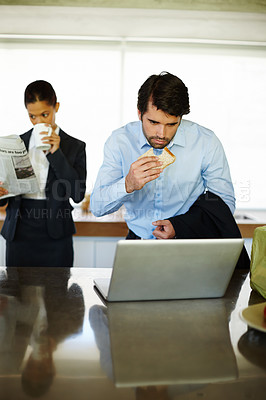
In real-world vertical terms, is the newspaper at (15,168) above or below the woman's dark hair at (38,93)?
below

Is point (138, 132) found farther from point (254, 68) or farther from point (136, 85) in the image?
point (254, 68)

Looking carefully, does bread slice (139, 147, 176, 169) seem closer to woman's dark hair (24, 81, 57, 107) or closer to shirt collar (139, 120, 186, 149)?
shirt collar (139, 120, 186, 149)

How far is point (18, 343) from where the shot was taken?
1246 mm

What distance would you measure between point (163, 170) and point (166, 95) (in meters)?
0.43

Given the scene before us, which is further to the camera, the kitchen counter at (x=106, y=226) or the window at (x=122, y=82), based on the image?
the window at (x=122, y=82)

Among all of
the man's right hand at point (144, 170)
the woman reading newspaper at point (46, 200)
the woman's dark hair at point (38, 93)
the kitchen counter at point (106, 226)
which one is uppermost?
the woman's dark hair at point (38, 93)

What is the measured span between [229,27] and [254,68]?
0.41m

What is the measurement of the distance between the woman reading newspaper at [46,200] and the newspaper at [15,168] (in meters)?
0.05

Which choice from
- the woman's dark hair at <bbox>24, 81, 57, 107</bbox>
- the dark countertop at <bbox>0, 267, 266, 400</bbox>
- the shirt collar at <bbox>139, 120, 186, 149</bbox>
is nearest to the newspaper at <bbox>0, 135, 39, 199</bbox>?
the woman's dark hair at <bbox>24, 81, 57, 107</bbox>

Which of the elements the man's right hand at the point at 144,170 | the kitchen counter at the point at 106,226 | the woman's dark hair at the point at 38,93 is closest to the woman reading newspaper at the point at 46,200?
the woman's dark hair at the point at 38,93

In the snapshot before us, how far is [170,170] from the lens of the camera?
246cm

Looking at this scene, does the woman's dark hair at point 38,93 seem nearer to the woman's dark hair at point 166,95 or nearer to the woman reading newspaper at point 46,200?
the woman reading newspaper at point 46,200

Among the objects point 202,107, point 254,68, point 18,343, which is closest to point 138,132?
point 18,343

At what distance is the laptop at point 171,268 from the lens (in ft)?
4.73
